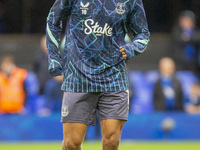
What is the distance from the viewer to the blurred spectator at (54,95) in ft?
36.9

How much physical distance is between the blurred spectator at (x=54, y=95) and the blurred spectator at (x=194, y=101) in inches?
109

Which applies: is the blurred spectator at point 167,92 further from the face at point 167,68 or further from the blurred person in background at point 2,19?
the blurred person in background at point 2,19

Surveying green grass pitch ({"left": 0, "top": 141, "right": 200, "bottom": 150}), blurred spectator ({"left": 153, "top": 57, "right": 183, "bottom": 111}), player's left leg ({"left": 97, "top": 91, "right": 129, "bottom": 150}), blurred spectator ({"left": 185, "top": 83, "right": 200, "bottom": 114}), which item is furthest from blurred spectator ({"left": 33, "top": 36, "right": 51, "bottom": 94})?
player's left leg ({"left": 97, "top": 91, "right": 129, "bottom": 150})

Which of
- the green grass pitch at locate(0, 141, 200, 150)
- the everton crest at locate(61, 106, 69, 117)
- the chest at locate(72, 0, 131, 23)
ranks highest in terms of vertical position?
the chest at locate(72, 0, 131, 23)

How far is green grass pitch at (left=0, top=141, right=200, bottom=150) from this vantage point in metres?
9.98

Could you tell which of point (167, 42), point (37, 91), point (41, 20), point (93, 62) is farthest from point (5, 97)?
point (93, 62)

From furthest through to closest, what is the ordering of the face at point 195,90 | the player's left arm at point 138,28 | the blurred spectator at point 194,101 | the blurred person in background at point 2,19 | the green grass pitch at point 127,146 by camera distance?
the blurred person in background at point 2,19 < the face at point 195,90 < the blurred spectator at point 194,101 < the green grass pitch at point 127,146 < the player's left arm at point 138,28

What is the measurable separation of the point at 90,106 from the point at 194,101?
22.5ft

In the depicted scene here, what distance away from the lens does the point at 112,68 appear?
18.4 feet

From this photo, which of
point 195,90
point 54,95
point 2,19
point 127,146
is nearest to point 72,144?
point 127,146

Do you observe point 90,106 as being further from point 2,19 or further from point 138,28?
point 2,19

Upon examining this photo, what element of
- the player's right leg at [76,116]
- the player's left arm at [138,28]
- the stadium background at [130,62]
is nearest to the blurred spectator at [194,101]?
the stadium background at [130,62]

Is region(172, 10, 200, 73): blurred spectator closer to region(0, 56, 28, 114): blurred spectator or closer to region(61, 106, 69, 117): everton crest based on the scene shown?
region(0, 56, 28, 114): blurred spectator

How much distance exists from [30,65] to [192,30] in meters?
4.19
